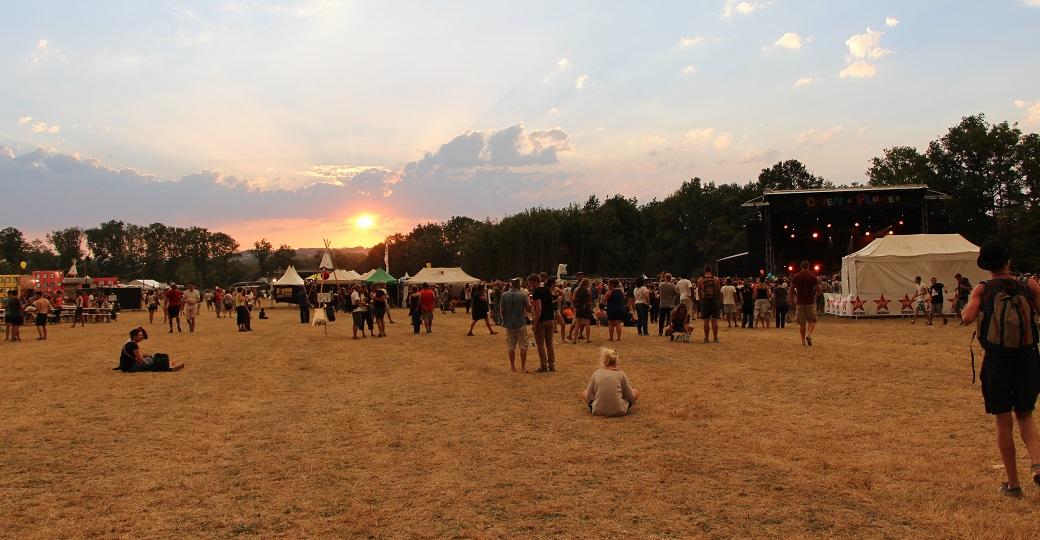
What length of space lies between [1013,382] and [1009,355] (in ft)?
0.57

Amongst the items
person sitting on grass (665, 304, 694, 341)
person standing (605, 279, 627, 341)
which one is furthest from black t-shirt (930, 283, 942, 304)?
person standing (605, 279, 627, 341)

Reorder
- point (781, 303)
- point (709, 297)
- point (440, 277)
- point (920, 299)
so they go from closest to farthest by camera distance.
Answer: point (709, 297)
point (781, 303)
point (920, 299)
point (440, 277)

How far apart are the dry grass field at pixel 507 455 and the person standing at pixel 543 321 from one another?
414mm

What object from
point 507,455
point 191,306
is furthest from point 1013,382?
point 191,306

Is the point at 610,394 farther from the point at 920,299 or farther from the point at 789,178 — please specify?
the point at 789,178

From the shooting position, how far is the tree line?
2425 inches

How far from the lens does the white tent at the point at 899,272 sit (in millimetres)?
25406

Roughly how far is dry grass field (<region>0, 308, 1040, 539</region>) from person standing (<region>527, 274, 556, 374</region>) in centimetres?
41

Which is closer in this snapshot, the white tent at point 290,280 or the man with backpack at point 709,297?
the man with backpack at point 709,297

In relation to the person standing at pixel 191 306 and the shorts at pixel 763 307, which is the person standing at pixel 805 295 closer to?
the shorts at pixel 763 307

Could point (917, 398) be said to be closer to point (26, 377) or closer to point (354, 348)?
point (354, 348)

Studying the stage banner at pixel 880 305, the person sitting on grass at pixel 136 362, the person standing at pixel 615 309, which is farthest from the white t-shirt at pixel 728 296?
the person sitting on grass at pixel 136 362

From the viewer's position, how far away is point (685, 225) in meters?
87.4

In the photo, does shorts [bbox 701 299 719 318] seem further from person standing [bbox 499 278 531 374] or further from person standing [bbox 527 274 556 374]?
person standing [bbox 499 278 531 374]
